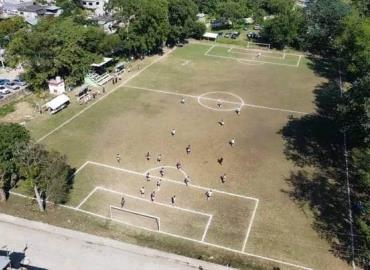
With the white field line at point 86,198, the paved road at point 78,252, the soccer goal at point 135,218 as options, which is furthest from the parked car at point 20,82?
the soccer goal at point 135,218

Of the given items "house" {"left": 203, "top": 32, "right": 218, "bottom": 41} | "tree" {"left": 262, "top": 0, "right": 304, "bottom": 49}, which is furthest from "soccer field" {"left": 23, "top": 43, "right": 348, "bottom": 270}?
"house" {"left": 203, "top": 32, "right": 218, "bottom": 41}

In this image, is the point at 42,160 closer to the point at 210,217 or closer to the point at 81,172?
the point at 81,172

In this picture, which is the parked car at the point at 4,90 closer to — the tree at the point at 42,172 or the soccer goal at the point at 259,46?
the tree at the point at 42,172

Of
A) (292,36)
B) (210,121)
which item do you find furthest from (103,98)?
(292,36)

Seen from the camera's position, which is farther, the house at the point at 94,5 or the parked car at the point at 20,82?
the house at the point at 94,5

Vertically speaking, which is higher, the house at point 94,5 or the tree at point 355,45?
the tree at point 355,45

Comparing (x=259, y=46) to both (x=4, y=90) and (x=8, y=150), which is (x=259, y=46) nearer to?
(x=4, y=90)
